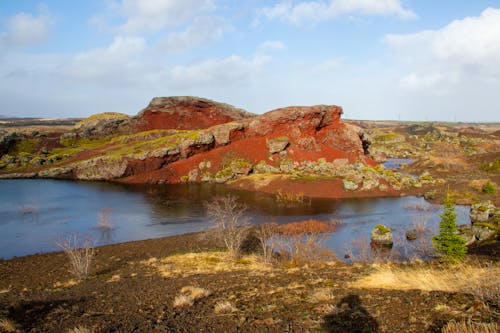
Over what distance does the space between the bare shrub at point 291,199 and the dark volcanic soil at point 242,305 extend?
28.2 metres

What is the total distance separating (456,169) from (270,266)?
70.5 m

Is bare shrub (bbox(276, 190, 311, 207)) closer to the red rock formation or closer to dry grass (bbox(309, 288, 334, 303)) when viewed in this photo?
dry grass (bbox(309, 288, 334, 303))

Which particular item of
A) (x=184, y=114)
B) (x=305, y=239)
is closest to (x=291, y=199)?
(x=305, y=239)

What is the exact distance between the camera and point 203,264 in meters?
22.0

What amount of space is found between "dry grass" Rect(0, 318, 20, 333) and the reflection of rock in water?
358 inches

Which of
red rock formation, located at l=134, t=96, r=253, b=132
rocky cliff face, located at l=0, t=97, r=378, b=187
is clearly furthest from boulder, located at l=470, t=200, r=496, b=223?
red rock formation, located at l=134, t=96, r=253, b=132

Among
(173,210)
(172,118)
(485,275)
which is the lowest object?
(173,210)

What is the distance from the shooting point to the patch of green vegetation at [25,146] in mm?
80812

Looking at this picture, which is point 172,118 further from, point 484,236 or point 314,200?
point 484,236

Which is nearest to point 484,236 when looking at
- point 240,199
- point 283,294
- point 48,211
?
point 283,294

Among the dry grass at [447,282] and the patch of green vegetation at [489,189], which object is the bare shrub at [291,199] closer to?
the patch of green vegetation at [489,189]

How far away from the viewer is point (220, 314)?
34.7ft

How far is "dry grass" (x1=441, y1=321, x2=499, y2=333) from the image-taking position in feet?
22.7

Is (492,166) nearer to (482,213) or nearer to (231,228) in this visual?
(482,213)
